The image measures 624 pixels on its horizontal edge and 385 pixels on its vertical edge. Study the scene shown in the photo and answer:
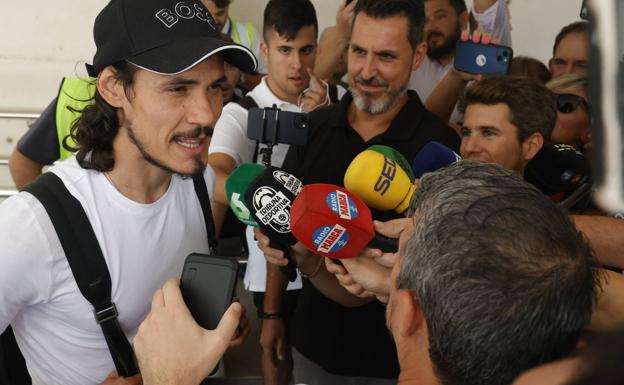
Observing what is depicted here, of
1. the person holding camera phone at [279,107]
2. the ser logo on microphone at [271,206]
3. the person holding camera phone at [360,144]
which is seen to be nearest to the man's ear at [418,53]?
the person holding camera phone at [360,144]

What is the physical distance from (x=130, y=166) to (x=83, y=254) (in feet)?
0.82

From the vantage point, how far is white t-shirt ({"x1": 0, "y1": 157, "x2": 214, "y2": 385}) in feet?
3.79

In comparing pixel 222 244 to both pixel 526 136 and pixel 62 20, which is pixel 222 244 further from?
pixel 62 20

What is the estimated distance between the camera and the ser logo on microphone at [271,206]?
4.28 ft

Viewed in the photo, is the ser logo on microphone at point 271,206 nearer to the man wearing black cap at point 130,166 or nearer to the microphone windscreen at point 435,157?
the man wearing black cap at point 130,166

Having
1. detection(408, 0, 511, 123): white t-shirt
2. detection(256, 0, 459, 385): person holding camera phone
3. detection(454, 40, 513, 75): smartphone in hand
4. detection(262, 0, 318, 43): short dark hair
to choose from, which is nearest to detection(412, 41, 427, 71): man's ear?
detection(256, 0, 459, 385): person holding camera phone

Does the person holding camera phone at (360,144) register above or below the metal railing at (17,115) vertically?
above

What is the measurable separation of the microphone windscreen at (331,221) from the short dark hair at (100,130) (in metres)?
0.47

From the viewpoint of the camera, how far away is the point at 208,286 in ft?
3.81

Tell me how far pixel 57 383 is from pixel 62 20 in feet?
13.1

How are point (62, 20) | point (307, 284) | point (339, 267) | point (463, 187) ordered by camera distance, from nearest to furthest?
point (463, 187) < point (339, 267) < point (307, 284) < point (62, 20)

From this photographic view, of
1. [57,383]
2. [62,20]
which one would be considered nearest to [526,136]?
[57,383]

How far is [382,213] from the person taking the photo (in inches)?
59.2

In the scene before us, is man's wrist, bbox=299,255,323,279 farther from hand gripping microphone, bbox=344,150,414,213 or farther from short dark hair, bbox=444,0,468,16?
short dark hair, bbox=444,0,468,16
